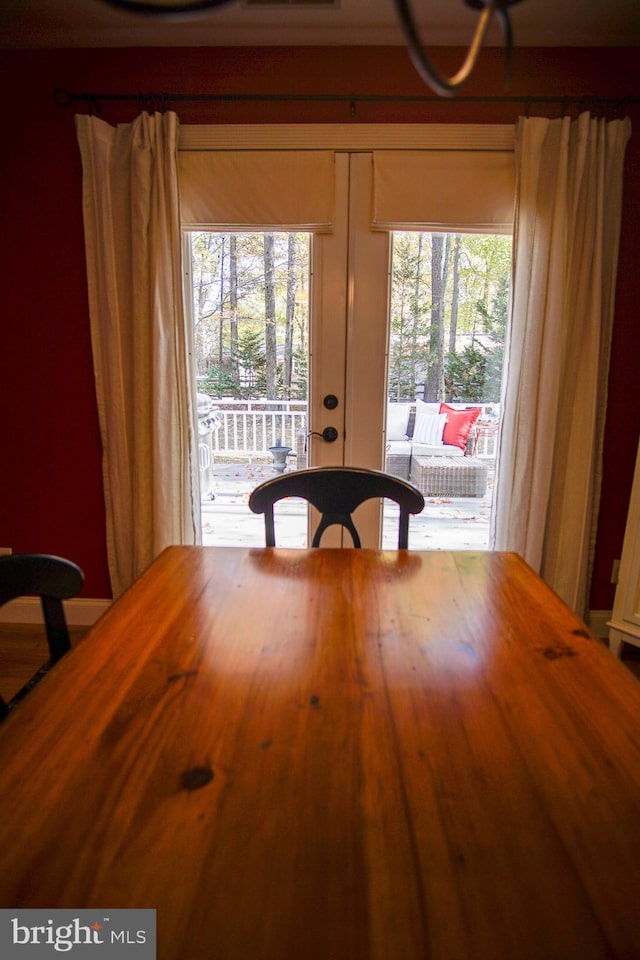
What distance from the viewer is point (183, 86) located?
7.27ft

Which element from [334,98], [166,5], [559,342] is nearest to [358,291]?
[334,98]

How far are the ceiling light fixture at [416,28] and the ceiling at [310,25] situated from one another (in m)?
1.68

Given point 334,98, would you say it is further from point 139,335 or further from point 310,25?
point 139,335

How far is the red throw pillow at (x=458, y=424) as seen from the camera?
99.3 inches

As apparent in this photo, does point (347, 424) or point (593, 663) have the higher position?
point (347, 424)

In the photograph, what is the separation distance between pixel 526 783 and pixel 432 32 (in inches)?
104

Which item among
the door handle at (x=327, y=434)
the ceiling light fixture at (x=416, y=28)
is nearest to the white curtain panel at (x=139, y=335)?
the door handle at (x=327, y=434)

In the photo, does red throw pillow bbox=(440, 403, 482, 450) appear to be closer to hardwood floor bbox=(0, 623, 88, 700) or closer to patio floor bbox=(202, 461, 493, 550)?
patio floor bbox=(202, 461, 493, 550)

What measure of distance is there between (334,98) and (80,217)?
121cm

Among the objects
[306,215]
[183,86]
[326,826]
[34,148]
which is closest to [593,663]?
[326,826]

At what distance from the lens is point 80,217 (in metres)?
2.32

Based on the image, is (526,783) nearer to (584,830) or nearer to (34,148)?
(584,830)

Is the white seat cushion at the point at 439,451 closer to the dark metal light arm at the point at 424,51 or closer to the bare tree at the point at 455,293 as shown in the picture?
the bare tree at the point at 455,293

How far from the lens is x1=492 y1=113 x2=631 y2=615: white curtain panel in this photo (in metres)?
2.12
